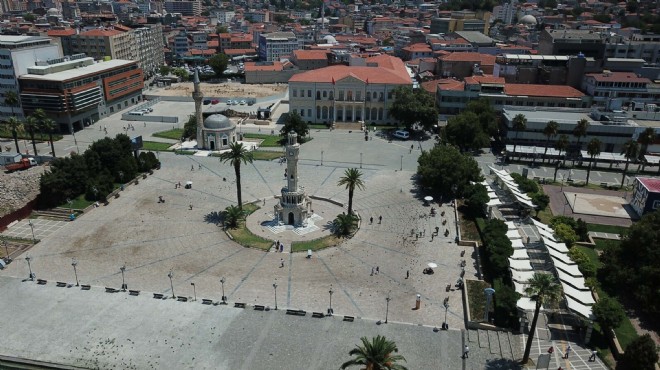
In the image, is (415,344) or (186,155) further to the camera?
(186,155)

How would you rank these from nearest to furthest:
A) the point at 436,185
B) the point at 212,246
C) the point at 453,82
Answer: the point at 212,246
the point at 436,185
the point at 453,82

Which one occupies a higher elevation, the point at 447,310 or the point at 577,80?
the point at 577,80

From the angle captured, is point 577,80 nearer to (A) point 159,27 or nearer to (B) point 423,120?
(B) point 423,120

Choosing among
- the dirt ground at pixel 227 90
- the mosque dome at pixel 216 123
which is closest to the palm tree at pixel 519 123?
the mosque dome at pixel 216 123

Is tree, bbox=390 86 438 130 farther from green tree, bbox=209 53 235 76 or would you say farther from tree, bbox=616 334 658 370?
green tree, bbox=209 53 235 76

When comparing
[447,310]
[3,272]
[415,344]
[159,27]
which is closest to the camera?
[415,344]

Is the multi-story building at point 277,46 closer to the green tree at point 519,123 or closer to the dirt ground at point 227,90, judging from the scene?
the dirt ground at point 227,90

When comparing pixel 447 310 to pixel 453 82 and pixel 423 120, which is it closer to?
pixel 423 120

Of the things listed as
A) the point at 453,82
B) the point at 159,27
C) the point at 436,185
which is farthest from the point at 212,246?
the point at 159,27
